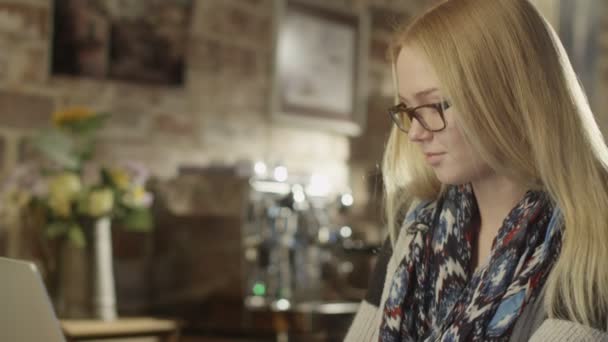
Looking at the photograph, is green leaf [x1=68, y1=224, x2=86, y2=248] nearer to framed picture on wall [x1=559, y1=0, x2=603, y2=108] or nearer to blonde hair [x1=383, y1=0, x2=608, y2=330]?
blonde hair [x1=383, y1=0, x2=608, y2=330]

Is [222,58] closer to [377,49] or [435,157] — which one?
[377,49]

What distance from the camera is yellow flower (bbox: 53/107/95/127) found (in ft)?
8.83

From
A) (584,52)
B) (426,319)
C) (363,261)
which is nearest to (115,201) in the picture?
(363,261)

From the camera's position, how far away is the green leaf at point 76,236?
259 cm

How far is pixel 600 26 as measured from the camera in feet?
16.8

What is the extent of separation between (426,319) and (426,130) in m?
0.37

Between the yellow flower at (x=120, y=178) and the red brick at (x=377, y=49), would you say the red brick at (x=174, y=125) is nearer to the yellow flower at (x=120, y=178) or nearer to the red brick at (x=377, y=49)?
the yellow flower at (x=120, y=178)

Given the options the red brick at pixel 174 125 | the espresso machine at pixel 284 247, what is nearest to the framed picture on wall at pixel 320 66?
the red brick at pixel 174 125

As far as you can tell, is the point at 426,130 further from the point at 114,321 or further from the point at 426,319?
the point at 114,321

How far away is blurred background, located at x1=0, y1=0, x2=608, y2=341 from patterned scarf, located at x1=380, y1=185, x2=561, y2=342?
0.71 m

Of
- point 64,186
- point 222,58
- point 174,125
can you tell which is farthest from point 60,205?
point 222,58

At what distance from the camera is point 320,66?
3.81 m

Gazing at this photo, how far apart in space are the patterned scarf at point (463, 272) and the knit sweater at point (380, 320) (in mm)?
20

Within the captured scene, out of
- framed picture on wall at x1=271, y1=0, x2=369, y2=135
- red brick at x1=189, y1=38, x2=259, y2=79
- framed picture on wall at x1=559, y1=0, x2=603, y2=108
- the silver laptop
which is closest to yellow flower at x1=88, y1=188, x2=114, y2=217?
red brick at x1=189, y1=38, x2=259, y2=79
